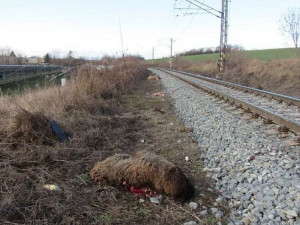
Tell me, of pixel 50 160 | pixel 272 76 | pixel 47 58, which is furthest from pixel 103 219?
pixel 47 58

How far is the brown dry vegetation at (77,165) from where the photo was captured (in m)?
3.34

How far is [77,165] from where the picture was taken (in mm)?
4613

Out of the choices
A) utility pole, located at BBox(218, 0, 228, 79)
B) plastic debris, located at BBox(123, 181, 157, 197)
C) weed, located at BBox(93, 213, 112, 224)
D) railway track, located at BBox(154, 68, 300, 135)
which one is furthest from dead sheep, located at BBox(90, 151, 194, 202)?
utility pole, located at BBox(218, 0, 228, 79)

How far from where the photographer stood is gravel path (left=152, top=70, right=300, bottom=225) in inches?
133

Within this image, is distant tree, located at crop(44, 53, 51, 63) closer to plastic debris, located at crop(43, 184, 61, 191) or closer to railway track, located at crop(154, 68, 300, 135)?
railway track, located at crop(154, 68, 300, 135)

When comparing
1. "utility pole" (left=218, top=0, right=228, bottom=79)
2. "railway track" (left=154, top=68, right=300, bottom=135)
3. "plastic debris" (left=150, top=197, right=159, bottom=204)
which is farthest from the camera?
"utility pole" (left=218, top=0, right=228, bottom=79)

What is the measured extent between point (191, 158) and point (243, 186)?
1474 mm

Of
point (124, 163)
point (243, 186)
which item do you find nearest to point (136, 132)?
point (124, 163)

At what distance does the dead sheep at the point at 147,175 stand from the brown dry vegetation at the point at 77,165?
5.5 inches

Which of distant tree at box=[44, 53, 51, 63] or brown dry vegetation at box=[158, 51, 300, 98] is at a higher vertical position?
distant tree at box=[44, 53, 51, 63]

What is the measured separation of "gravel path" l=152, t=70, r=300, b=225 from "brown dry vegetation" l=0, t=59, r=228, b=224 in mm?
252

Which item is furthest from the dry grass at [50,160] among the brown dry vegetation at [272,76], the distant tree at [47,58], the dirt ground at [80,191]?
the distant tree at [47,58]

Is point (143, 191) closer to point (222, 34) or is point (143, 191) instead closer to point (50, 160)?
point (50, 160)

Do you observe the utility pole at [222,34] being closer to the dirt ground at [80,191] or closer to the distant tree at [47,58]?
the dirt ground at [80,191]
